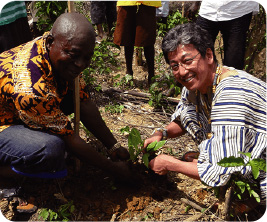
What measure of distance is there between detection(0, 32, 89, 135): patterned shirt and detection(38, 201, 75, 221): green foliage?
1.79 ft

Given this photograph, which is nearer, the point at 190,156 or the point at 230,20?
the point at 190,156

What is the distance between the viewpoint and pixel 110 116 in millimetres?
3270

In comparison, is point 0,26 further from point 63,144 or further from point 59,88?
point 63,144

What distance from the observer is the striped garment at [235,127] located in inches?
65.8

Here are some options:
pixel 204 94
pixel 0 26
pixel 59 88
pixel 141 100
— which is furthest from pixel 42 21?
pixel 204 94

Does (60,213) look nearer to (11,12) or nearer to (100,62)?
(11,12)

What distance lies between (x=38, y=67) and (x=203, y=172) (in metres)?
1.18

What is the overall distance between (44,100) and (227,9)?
210 cm

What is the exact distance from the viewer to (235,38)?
10.2ft

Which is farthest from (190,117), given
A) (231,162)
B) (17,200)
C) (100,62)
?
(100,62)

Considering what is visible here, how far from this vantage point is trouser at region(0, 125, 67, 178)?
1.96 meters

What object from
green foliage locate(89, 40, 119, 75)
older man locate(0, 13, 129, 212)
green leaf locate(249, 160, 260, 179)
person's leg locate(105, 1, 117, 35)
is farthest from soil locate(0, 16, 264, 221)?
person's leg locate(105, 1, 117, 35)

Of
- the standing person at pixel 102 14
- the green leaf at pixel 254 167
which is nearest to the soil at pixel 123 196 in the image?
the green leaf at pixel 254 167

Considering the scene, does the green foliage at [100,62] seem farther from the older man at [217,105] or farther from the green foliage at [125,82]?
the older man at [217,105]
